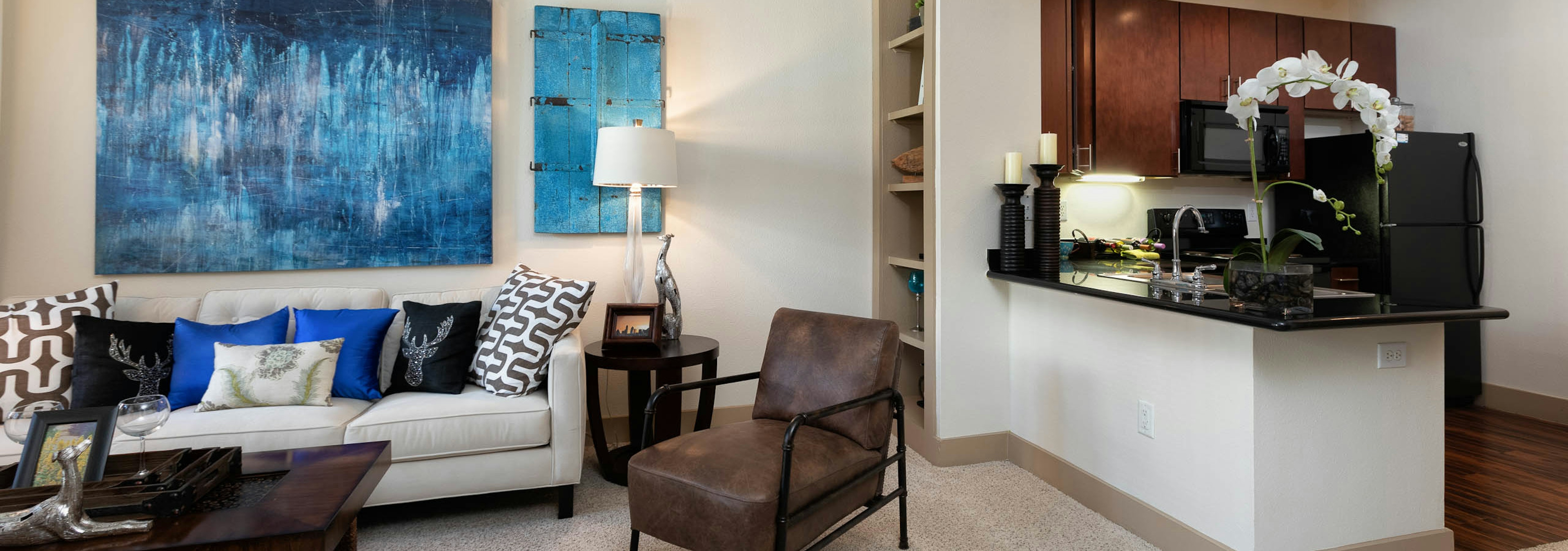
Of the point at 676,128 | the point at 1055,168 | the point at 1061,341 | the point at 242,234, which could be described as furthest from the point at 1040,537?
the point at 242,234

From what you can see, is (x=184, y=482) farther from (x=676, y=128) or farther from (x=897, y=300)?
(x=897, y=300)

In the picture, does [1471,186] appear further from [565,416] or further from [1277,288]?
[565,416]

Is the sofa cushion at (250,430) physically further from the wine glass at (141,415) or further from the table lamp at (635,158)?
the table lamp at (635,158)

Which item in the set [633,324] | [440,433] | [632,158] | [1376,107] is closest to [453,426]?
[440,433]

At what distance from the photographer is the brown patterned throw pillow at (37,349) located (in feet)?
8.19

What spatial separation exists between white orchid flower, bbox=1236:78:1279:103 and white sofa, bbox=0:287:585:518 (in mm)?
2070

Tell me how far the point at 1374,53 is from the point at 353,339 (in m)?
5.29

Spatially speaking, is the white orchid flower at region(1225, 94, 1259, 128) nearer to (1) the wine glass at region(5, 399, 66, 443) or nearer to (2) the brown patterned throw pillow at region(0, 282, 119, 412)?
(1) the wine glass at region(5, 399, 66, 443)

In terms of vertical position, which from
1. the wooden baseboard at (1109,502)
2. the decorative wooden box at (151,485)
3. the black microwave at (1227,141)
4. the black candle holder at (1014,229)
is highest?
the black microwave at (1227,141)

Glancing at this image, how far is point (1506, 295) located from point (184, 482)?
548 centimetres

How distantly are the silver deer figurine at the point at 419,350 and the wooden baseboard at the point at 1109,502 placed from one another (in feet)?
7.43

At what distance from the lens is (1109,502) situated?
106 inches

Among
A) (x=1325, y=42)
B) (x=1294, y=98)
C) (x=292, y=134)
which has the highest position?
(x=1325, y=42)

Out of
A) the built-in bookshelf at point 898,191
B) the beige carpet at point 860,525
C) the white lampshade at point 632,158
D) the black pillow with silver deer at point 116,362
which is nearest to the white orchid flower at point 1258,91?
the beige carpet at point 860,525
